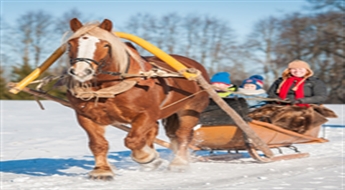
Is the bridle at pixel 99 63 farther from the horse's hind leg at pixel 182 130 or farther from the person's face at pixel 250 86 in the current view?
the person's face at pixel 250 86

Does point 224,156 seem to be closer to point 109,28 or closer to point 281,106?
point 281,106

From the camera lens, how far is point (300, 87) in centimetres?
734

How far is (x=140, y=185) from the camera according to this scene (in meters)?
4.86

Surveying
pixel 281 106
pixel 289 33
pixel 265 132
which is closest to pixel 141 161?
pixel 265 132

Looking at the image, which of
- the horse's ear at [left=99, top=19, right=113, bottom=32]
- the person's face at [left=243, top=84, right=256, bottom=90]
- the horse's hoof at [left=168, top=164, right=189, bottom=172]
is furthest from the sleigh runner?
the person's face at [left=243, top=84, right=256, bottom=90]

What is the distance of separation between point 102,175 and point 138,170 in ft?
2.84

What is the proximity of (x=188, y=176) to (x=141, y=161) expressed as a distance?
496 millimetres

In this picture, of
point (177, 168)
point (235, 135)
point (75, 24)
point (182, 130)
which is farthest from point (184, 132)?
point (75, 24)

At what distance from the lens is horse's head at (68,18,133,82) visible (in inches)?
186

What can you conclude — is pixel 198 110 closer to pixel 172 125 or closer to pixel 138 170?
pixel 172 125

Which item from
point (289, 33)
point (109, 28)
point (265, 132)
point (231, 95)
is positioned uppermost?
point (289, 33)

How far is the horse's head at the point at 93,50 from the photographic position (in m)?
4.73

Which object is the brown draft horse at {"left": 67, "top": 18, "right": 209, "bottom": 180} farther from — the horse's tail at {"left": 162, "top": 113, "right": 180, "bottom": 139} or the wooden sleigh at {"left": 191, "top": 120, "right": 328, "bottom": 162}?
the wooden sleigh at {"left": 191, "top": 120, "right": 328, "bottom": 162}

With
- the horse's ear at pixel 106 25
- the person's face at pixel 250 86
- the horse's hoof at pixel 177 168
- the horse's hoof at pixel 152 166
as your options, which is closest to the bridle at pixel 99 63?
the horse's ear at pixel 106 25
